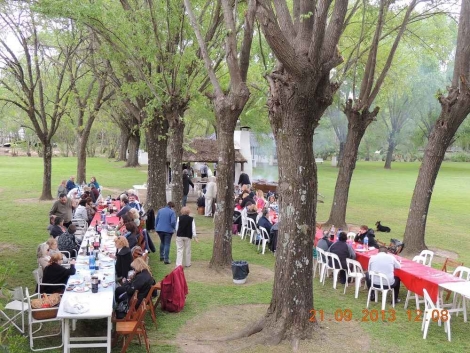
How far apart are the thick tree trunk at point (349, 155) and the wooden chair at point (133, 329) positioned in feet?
37.5

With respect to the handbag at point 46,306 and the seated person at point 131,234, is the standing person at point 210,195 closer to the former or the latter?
the seated person at point 131,234

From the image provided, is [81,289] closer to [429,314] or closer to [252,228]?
[429,314]

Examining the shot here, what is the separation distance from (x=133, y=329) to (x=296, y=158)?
3364 millimetres

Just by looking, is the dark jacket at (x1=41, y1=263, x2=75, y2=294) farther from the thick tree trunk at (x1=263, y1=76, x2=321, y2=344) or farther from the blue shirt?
the blue shirt

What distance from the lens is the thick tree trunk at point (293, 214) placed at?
706 centimetres

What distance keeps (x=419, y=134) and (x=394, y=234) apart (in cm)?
4336

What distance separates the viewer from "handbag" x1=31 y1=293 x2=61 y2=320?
7.04 m

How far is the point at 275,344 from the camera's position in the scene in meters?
7.04

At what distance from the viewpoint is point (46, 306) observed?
7.10 m

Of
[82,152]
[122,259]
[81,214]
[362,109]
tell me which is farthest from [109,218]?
[82,152]

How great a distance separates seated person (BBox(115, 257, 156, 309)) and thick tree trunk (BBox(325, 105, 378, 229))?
421 inches

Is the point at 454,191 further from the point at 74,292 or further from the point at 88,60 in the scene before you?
the point at 74,292

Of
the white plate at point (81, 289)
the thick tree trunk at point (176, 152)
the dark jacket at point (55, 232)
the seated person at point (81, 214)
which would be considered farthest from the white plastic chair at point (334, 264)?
the seated person at point (81, 214)

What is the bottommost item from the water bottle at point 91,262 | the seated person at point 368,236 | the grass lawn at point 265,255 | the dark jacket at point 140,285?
the grass lawn at point 265,255
